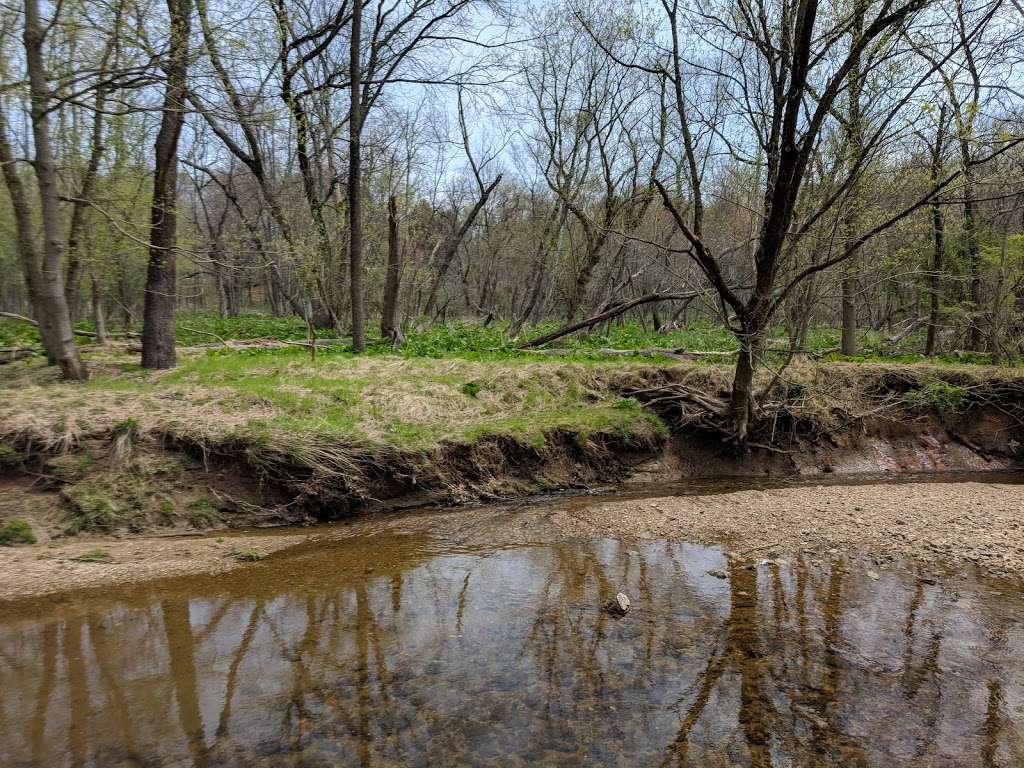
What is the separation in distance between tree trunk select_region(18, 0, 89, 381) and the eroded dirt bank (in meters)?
3.61

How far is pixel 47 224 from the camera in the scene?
8.45m

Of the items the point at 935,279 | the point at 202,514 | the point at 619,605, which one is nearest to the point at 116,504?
the point at 202,514

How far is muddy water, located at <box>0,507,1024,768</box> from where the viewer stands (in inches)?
138

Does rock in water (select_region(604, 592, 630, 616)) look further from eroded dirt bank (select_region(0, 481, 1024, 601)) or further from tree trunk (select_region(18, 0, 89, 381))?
tree trunk (select_region(18, 0, 89, 381))

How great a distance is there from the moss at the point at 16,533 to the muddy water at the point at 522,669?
169 cm

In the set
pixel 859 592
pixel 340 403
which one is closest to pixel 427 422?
pixel 340 403

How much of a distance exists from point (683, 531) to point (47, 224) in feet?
31.9

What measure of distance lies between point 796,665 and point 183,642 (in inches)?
183

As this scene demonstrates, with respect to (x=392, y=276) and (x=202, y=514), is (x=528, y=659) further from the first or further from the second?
(x=392, y=276)

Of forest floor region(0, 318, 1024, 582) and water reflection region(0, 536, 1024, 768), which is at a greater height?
forest floor region(0, 318, 1024, 582)

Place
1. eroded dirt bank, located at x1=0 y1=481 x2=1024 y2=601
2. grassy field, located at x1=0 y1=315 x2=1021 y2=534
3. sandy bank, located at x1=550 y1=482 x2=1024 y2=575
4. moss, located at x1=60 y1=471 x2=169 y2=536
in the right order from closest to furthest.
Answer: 1. eroded dirt bank, located at x1=0 y1=481 x2=1024 y2=601
2. sandy bank, located at x1=550 y1=482 x2=1024 y2=575
3. moss, located at x1=60 y1=471 x2=169 y2=536
4. grassy field, located at x1=0 y1=315 x2=1021 y2=534

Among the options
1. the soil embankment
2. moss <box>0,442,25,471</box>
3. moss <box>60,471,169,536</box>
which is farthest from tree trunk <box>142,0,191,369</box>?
moss <box>60,471,169,536</box>

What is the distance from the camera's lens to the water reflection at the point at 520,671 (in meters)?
3.49

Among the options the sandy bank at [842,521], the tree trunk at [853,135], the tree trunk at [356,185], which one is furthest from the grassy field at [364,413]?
the tree trunk at [853,135]
